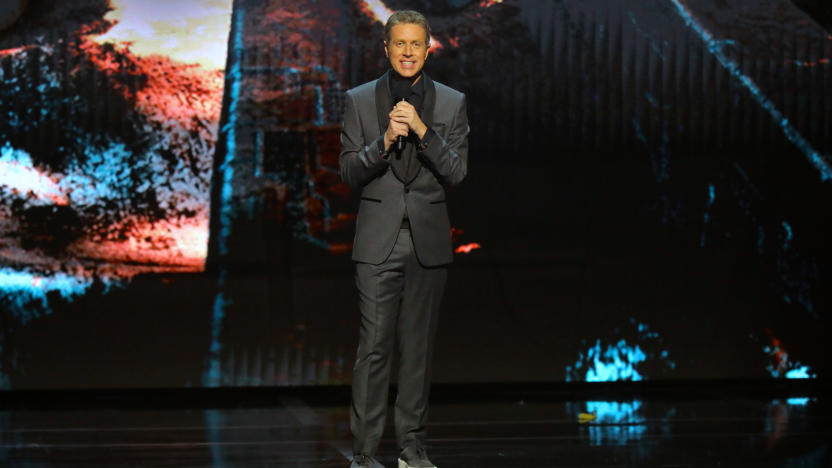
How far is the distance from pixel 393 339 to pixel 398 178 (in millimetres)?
384

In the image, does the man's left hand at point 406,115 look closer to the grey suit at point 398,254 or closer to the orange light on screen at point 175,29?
the grey suit at point 398,254

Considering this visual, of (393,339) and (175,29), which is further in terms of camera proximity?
(175,29)

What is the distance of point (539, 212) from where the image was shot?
170 inches

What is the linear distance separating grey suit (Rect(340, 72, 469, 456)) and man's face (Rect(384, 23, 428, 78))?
0.08 meters

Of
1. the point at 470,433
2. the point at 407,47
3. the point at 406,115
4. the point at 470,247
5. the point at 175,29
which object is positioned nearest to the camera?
the point at 406,115

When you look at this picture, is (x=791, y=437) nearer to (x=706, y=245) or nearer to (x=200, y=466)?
(x=706, y=245)

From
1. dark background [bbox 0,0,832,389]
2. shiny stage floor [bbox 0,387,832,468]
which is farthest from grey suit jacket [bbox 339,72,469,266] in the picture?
dark background [bbox 0,0,832,389]

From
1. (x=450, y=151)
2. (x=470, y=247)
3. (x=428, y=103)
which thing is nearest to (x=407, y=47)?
(x=428, y=103)

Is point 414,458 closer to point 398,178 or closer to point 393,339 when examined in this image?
point 393,339

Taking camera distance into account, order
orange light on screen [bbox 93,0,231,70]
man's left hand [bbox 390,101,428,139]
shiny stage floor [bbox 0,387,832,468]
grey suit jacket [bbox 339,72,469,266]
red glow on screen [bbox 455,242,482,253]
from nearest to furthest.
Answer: man's left hand [bbox 390,101,428,139], grey suit jacket [bbox 339,72,469,266], shiny stage floor [bbox 0,387,832,468], orange light on screen [bbox 93,0,231,70], red glow on screen [bbox 455,242,482,253]

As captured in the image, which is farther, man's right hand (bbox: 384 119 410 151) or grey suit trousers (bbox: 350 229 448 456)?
grey suit trousers (bbox: 350 229 448 456)

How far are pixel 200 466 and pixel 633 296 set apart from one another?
2.13 m

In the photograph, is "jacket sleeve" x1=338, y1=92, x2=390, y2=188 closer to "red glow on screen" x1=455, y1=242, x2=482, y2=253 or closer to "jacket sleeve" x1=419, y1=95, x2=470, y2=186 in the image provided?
"jacket sleeve" x1=419, y1=95, x2=470, y2=186

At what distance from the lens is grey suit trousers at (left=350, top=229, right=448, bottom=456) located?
2.49 metres
